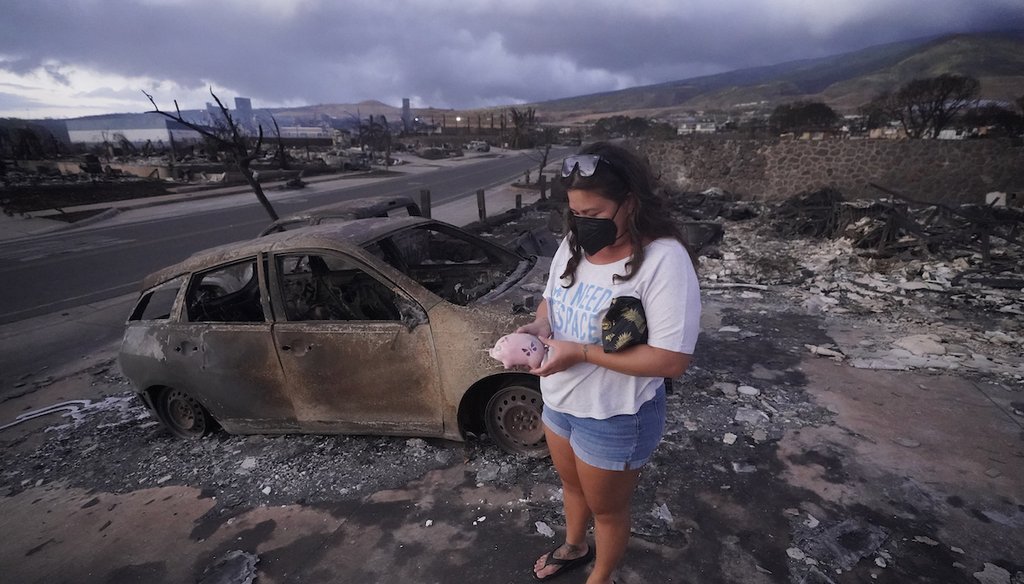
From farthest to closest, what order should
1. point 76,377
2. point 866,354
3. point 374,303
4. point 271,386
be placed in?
point 76,377
point 866,354
point 374,303
point 271,386

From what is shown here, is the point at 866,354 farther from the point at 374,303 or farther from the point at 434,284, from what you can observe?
the point at 374,303

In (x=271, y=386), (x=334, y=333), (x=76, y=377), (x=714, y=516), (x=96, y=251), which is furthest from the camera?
(x=96, y=251)

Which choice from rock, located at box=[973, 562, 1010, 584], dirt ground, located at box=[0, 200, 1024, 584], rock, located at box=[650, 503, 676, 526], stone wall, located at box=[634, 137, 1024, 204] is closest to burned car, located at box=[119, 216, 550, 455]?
dirt ground, located at box=[0, 200, 1024, 584]

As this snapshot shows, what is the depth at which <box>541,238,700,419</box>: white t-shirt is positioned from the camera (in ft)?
4.75

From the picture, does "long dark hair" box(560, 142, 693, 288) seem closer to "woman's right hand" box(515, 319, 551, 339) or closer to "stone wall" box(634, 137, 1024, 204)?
"woman's right hand" box(515, 319, 551, 339)

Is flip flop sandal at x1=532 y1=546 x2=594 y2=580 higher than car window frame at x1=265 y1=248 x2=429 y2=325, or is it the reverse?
car window frame at x1=265 y1=248 x2=429 y2=325

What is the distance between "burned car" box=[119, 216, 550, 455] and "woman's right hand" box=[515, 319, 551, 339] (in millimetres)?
1056

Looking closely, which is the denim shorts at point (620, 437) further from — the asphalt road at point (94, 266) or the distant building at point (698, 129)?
the distant building at point (698, 129)

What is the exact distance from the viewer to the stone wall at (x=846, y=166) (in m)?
11.5

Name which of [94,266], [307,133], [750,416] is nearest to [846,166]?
[750,416]

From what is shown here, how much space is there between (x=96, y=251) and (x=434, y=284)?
1258 centimetres

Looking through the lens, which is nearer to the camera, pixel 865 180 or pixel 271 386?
pixel 271 386

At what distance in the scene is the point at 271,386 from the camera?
3.38 m

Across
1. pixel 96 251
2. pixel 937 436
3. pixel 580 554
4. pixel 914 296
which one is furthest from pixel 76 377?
pixel 914 296
